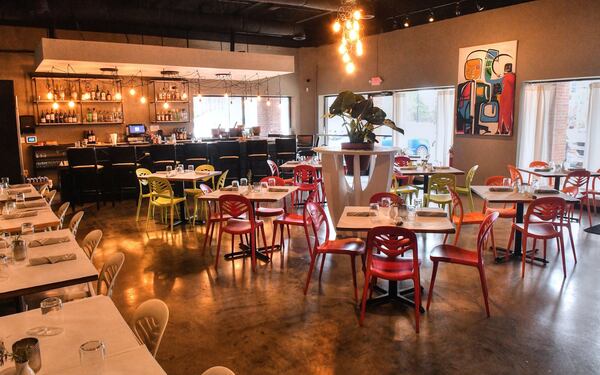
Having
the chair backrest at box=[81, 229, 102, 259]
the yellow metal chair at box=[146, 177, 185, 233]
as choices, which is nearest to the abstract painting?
Result: the yellow metal chair at box=[146, 177, 185, 233]

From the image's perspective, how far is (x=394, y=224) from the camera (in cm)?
427

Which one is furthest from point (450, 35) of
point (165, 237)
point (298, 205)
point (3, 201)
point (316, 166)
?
point (3, 201)

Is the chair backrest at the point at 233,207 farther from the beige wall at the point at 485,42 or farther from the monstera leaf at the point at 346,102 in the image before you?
the beige wall at the point at 485,42

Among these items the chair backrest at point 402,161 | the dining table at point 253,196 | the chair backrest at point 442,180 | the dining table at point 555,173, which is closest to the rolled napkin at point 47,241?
the dining table at point 253,196

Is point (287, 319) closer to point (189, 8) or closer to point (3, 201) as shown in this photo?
point (3, 201)

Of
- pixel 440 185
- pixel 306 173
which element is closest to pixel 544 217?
pixel 440 185

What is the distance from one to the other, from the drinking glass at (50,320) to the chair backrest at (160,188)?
5101 mm

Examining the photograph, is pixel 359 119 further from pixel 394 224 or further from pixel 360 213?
pixel 394 224

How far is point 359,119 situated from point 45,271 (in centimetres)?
451

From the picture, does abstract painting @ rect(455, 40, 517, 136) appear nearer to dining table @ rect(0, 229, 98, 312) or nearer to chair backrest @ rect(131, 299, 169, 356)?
dining table @ rect(0, 229, 98, 312)

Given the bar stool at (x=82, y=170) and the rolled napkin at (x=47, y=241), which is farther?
the bar stool at (x=82, y=170)

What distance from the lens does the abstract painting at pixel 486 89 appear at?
9.20 metres

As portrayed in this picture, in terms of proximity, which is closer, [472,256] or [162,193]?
[472,256]

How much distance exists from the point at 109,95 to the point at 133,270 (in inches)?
285
